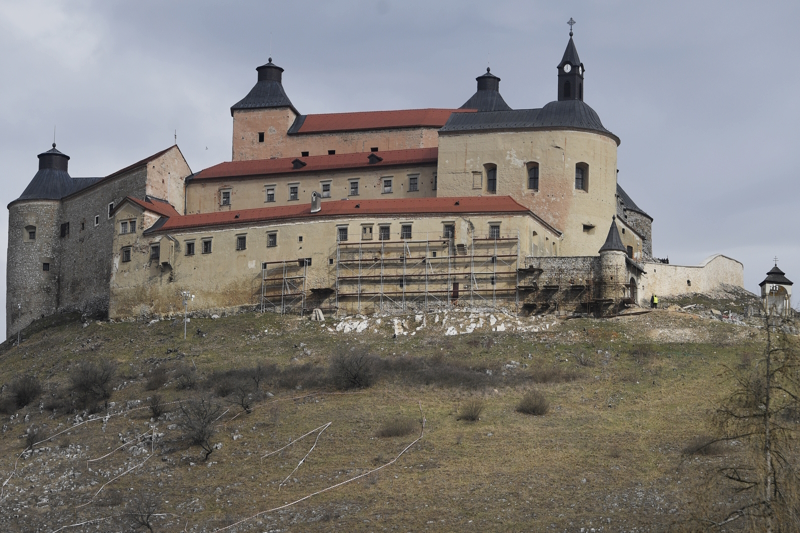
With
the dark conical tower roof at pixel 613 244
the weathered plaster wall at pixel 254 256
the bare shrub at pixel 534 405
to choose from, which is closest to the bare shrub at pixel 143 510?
the bare shrub at pixel 534 405

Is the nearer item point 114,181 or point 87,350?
point 87,350

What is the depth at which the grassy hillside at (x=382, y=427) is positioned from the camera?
119ft

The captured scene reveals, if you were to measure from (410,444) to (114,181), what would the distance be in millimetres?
39327

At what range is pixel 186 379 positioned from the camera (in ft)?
169

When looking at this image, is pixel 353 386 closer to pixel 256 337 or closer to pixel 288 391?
pixel 288 391

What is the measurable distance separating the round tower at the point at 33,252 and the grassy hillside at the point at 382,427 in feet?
49.6

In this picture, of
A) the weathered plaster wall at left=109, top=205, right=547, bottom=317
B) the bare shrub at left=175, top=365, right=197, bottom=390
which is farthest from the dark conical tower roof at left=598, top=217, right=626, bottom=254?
the bare shrub at left=175, top=365, right=197, bottom=390

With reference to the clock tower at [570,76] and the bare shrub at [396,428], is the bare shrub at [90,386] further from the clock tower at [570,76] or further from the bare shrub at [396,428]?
the clock tower at [570,76]

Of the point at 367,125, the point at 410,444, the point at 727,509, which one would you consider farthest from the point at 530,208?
the point at 727,509

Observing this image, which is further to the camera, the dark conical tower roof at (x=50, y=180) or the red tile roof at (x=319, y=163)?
the dark conical tower roof at (x=50, y=180)

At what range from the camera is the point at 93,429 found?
47062mm

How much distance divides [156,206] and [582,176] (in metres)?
25.7

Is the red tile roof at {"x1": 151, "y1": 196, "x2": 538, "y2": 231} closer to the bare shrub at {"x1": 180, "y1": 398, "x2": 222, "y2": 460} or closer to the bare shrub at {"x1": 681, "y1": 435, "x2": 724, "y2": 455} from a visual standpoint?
the bare shrub at {"x1": 180, "y1": 398, "x2": 222, "y2": 460}

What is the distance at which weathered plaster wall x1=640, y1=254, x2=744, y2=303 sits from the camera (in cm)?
6488
